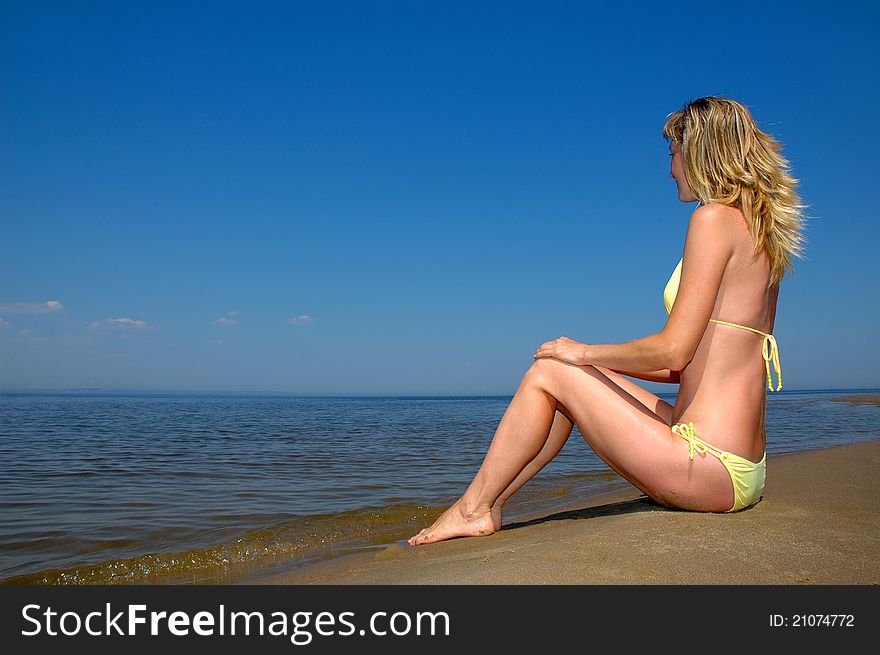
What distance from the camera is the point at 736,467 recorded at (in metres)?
2.73

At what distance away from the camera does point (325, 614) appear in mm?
2090

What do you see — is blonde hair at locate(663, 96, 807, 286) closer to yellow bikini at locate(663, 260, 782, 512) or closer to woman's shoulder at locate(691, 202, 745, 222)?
woman's shoulder at locate(691, 202, 745, 222)

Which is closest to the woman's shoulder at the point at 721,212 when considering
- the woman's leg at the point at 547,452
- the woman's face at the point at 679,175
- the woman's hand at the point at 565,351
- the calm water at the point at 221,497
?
the woman's face at the point at 679,175

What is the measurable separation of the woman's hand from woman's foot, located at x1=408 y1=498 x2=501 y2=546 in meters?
0.87

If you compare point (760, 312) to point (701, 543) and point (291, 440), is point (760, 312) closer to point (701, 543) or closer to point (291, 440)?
point (701, 543)

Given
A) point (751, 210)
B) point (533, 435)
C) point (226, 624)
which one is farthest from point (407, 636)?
point (751, 210)

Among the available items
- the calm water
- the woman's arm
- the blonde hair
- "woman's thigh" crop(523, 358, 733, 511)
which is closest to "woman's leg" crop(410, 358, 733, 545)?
"woman's thigh" crop(523, 358, 733, 511)

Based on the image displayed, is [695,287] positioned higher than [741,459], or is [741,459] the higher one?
[695,287]

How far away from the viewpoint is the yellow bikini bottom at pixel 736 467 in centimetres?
270

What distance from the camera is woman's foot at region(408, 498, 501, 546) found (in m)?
3.27

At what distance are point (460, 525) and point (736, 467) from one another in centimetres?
133

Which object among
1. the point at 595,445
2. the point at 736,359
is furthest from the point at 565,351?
the point at 736,359

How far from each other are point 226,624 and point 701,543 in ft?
5.50

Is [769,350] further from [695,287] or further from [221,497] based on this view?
[221,497]
